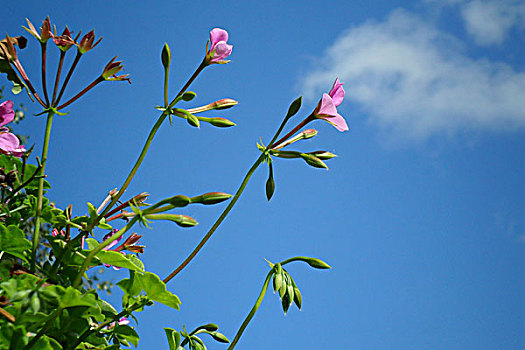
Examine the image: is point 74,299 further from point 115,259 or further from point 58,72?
point 58,72

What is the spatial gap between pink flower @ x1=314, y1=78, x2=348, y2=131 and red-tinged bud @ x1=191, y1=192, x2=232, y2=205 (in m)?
0.21

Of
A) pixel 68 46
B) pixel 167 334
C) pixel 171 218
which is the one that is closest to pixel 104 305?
pixel 167 334

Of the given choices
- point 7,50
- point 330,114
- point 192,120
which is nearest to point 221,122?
point 192,120

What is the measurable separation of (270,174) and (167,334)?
27 cm

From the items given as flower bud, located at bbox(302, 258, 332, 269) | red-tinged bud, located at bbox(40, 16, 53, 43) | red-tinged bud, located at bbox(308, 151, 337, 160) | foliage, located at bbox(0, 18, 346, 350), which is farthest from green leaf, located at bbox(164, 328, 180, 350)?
red-tinged bud, located at bbox(40, 16, 53, 43)

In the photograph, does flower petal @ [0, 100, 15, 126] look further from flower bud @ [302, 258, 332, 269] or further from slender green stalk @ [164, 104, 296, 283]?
flower bud @ [302, 258, 332, 269]

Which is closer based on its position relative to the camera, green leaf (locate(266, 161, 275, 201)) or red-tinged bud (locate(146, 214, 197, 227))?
red-tinged bud (locate(146, 214, 197, 227))

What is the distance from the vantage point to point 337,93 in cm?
78

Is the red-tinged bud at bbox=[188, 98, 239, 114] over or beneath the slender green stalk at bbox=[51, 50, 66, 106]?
over

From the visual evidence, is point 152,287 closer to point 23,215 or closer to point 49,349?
point 49,349

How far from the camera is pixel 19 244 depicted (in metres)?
0.64

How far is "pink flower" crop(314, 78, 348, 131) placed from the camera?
74cm

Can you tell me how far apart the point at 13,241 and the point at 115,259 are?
4.8 inches

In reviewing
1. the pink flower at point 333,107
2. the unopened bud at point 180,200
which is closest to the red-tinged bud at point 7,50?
the unopened bud at point 180,200
